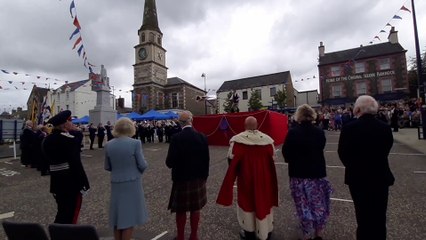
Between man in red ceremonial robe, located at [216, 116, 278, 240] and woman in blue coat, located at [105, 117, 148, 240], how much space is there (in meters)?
1.22

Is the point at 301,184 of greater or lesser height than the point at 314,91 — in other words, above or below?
below

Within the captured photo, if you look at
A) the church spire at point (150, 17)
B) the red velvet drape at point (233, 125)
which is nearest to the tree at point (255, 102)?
the church spire at point (150, 17)

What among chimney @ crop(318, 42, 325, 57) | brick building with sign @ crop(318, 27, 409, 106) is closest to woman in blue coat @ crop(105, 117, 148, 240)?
brick building with sign @ crop(318, 27, 409, 106)

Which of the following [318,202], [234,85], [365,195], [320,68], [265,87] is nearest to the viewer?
[365,195]

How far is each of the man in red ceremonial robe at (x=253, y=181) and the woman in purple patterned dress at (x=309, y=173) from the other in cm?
32

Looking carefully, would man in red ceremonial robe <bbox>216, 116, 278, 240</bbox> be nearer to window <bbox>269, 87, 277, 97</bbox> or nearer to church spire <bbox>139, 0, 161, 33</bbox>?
window <bbox>269, 87, 277, 97</bbox>

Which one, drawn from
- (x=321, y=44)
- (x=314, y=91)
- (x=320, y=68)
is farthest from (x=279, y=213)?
(x=314, y=91)

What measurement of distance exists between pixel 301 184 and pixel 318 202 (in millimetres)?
317

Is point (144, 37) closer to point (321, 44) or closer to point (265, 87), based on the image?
point (265, 87)

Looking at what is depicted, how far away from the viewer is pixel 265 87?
45.6 meters

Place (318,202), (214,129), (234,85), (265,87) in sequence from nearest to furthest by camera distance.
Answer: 1. (318,202)
2. (214,129)
3. (265,87)
4. (234,85)

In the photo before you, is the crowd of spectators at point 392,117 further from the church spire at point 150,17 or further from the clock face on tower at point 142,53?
the church spire at point 150,17

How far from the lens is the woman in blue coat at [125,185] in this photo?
3.14m

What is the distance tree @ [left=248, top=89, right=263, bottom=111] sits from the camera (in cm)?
4191
